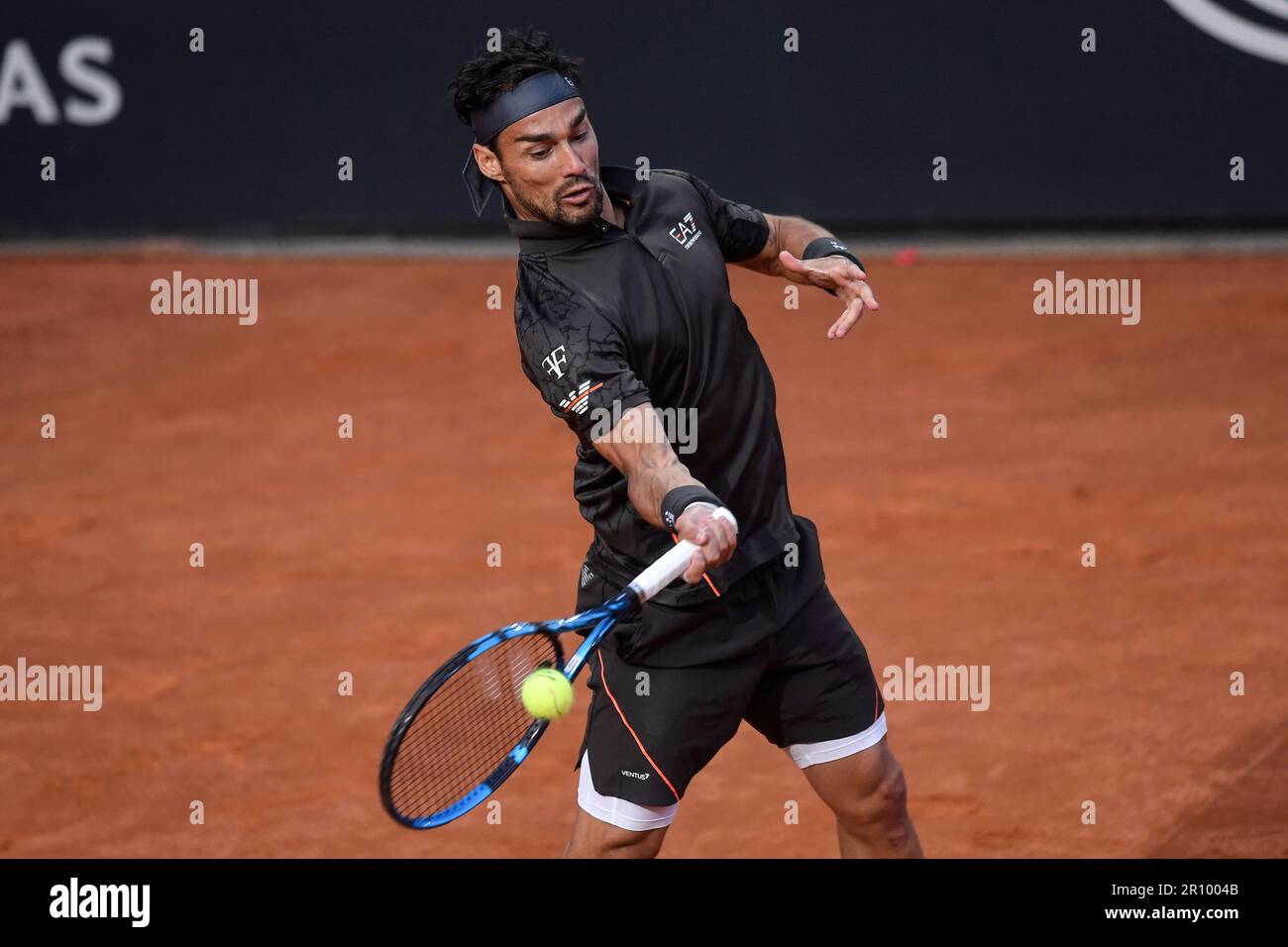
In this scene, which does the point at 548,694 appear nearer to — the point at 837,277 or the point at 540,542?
the point at 837,277

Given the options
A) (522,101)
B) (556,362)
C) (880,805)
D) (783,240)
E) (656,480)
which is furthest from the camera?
(783,240)

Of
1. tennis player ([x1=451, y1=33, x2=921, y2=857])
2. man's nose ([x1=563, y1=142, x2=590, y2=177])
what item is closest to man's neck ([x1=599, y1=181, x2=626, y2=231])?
tennis player ([x1=451, y1=33, x2=921, y2=857])

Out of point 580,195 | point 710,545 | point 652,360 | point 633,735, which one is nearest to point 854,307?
point 652,360

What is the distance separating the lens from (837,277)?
13.0 feet

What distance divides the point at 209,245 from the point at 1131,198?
6623mm

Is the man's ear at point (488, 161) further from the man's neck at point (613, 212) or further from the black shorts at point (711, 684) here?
the black shorts at point (711, 684)

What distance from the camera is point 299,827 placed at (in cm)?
553

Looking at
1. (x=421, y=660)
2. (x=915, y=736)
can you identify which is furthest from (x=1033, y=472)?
(x=421, y=660)

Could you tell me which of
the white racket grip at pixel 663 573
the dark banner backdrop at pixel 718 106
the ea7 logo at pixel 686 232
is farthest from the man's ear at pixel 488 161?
the dark banner backdrop at pixel 718 106

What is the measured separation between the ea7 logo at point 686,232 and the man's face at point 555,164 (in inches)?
7.8

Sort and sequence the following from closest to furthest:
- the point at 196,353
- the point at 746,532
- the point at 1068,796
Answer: the point at 746,532, the point at 1068,796, the point at 196,353

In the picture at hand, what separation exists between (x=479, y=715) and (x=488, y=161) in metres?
1.28

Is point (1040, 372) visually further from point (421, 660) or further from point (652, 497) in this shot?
point (652, 497)

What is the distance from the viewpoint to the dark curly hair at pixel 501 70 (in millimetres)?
3740
